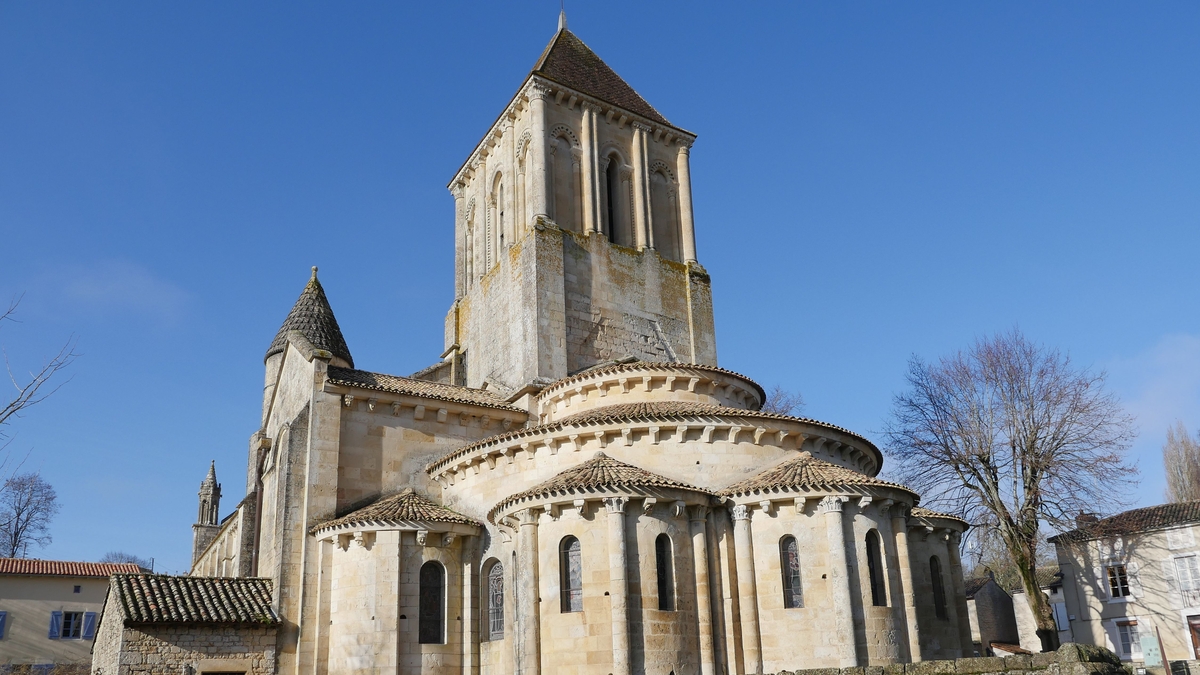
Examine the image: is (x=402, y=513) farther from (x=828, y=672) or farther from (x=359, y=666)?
(x=828, y=672)

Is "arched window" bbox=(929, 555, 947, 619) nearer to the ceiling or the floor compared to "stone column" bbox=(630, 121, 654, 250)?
nearer to the floor

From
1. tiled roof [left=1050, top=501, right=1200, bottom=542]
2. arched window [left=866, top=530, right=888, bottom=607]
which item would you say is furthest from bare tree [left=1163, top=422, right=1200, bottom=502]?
arched window [left=866, top=530, right=888, bottom=607]

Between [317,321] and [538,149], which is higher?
[538,149]

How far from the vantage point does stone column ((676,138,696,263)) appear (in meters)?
28.8

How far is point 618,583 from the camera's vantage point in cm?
1603

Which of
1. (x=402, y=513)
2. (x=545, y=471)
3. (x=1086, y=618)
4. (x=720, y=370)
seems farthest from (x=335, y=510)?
(x=1086, y=618)

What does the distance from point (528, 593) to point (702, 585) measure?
3.25m

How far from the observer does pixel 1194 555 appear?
1193 inches

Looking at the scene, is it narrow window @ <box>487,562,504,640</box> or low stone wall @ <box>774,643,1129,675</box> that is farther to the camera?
narrow window @ <box>487,562,504,640</box>

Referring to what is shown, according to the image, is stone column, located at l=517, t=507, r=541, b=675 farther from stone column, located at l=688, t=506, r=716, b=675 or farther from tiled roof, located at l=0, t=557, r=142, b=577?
tiled roof, located at l=0, t=557, r=142, b=577

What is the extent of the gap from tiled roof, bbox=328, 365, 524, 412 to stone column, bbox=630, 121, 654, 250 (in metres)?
7.52

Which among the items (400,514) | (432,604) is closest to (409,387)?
(400,514)

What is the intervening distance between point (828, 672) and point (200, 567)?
32.6m

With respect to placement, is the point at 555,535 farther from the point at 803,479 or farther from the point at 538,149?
the point at 538,149
